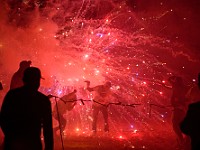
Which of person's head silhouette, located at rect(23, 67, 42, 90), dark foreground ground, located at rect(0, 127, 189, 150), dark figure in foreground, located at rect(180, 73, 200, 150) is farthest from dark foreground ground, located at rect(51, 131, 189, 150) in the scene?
person's head silhouette, located at rect(23, 67, 42, 90)

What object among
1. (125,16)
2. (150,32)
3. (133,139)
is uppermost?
(125,16)

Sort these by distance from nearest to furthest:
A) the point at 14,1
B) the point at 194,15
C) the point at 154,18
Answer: the point at 14,1, the point at 194,15, the point at 154,18

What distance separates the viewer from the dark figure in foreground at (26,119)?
2791mm

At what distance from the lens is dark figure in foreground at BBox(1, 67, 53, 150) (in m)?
2.79

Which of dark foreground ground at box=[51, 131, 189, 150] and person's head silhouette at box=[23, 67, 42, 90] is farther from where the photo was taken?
dark foreground ground at box=[51, 131, 189, 150]

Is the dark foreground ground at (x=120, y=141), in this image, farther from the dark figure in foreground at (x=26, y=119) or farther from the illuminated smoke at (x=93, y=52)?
the dark figure in foreground at (x=26, y=119)

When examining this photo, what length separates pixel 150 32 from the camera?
1548cm

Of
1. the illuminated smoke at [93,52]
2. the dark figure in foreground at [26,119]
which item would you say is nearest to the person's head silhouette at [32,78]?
the dark figure in foreground at [26,119]

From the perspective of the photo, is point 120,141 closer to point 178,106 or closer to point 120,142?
point 120,142

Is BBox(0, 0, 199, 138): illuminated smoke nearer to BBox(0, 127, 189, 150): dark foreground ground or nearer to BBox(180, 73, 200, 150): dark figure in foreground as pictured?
BBox(0, 127, 189, 150): dark foreground ground

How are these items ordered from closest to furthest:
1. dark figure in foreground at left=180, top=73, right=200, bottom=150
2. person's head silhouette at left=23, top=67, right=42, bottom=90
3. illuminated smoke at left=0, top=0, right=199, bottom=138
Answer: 1. person's head silhouette at left=23, top=67, right=42, bottom=90
2. dark figure in foreground at left=180, top=73, right=200, bottom=150
3. illuminated smoke at left=0, top=0, right=199, bottom=138

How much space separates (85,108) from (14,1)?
19.7 feet

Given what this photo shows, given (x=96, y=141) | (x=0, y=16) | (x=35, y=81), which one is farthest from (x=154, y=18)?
(x=35, y=81)

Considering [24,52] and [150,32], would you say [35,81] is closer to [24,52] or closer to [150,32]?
[24,52]
